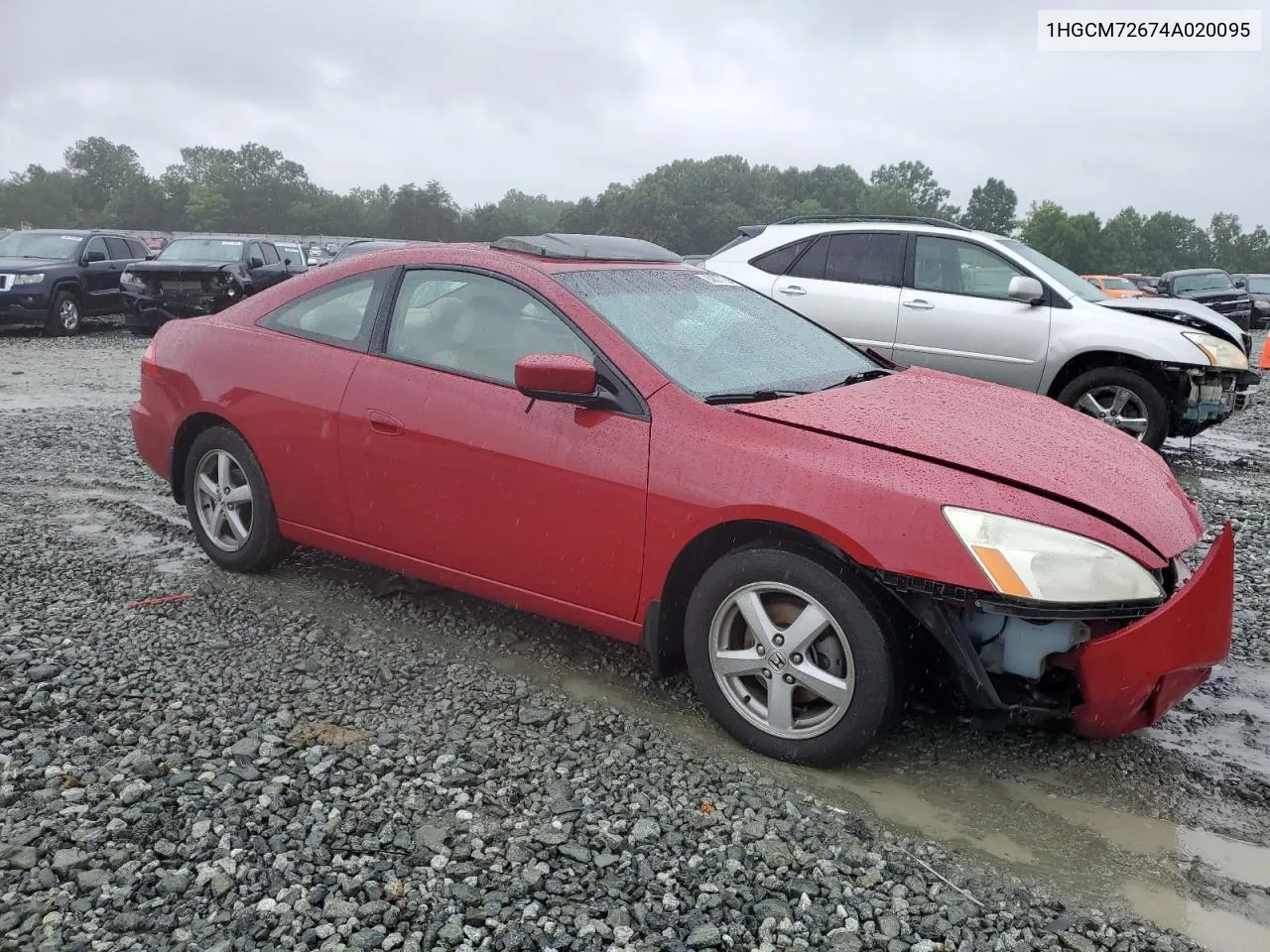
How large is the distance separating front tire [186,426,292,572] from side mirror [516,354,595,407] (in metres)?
1.66

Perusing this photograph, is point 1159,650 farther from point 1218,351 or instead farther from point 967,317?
point 1218,351

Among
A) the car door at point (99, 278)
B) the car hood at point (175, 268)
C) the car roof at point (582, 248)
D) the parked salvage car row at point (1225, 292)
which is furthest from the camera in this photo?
the parked salvage car row at point (1225, 292)

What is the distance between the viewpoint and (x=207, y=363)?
4.53m

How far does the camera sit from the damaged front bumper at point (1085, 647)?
8.84 feet

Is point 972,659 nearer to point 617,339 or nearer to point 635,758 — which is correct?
point 635,758

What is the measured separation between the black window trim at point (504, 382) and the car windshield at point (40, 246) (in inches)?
560

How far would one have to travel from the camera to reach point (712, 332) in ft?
12.6

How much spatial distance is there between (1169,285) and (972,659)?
2466 cm

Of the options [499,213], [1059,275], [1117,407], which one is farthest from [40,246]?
[499,213]

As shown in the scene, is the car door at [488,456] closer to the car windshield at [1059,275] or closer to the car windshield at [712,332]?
the car windshield at [712,332]

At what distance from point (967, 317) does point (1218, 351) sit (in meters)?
1.78

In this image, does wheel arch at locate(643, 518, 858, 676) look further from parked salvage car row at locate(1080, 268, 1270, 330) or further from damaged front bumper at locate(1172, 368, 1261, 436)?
parked salvage car row at locate(1080, 268, 1270, 330)

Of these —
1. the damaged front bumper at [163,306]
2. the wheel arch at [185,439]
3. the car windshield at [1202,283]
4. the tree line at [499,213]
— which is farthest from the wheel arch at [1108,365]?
the tree line at [499,213]

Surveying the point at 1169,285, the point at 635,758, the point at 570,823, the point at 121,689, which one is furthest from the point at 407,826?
the point at 1169,285
